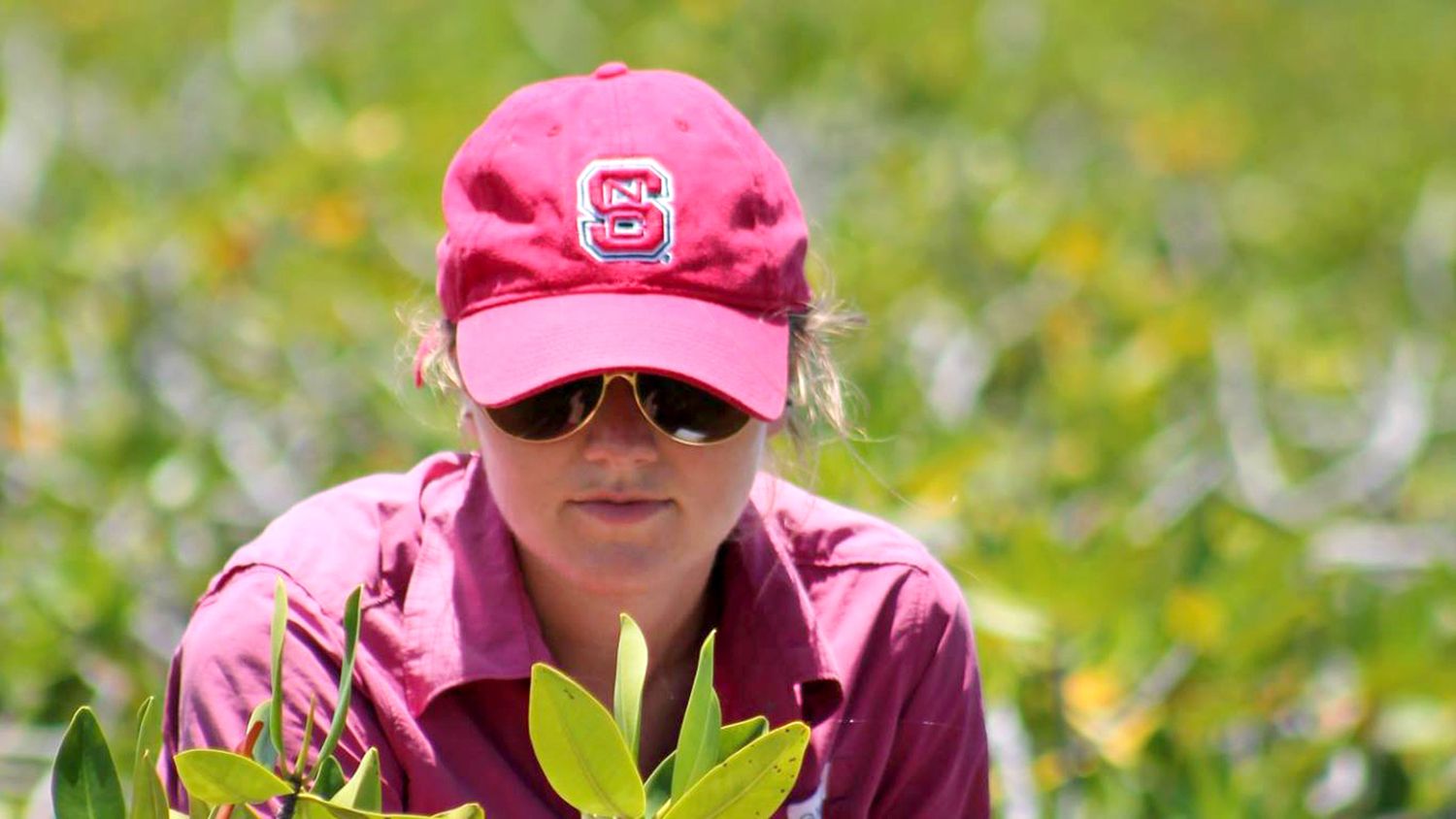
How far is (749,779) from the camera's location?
62.2 inches

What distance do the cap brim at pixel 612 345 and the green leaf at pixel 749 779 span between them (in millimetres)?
417

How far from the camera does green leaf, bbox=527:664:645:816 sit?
1533 millimetres

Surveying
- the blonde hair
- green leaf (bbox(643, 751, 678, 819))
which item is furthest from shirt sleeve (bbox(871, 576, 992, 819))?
green leaf (bbox(643, 751, 678, 819))

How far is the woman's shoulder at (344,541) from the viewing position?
1.98 metres

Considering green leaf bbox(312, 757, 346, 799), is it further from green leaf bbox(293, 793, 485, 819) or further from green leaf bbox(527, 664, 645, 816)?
green leaf bbox(527, 664, 645, 816)

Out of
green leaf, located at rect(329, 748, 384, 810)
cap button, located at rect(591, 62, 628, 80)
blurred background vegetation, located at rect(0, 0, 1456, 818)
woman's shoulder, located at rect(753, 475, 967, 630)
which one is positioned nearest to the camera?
green leaf, located at rect(329, 748, 384, 810)

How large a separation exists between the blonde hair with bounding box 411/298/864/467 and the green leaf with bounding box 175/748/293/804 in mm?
571

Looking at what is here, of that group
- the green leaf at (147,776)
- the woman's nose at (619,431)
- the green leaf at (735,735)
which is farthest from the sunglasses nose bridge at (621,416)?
the green leaf at (147,776)

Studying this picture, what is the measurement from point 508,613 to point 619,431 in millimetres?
214

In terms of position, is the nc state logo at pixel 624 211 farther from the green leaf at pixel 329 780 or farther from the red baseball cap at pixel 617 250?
the green leaf at pixel 329 780

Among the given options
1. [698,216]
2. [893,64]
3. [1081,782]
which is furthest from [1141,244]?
[698,216]

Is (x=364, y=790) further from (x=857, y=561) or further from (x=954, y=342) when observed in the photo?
(x=954, y=342)

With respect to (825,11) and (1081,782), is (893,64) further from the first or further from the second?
(1081,782)

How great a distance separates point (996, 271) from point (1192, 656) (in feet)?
5.24
